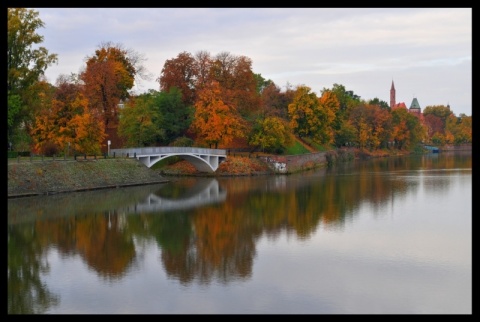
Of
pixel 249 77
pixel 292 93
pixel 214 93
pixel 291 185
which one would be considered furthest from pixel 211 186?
pixel 292 93

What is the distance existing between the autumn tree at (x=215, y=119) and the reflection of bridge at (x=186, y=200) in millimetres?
12524

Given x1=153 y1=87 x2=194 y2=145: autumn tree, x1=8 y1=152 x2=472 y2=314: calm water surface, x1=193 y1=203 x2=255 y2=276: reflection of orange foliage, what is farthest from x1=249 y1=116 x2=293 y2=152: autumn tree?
x1=193 y1=203 x2=255 y2=276: reflection of orange foliage

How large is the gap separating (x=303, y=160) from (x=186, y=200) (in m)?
31.1

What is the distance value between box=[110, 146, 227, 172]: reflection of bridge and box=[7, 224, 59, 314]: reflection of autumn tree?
22.9 m

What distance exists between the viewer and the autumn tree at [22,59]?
3994 cm

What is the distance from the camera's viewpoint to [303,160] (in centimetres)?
6950

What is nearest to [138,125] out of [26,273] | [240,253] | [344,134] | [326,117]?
[326,117]

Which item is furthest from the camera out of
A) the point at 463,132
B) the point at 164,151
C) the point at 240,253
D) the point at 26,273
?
the point at 463,132

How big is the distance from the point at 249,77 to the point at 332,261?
158ft

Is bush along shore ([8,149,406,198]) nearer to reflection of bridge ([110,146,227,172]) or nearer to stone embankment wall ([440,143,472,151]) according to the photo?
reflection of bridge ([110,146,227,172])

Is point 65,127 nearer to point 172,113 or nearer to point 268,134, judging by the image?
point 172,113

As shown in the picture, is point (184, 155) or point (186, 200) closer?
point (186, 200)

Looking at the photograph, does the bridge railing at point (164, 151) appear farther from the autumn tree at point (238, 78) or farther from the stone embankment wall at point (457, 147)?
the stone embankment wall at point (457, 147)

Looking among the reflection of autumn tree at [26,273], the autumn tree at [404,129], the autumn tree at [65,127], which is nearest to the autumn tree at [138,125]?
the autumn tree at [65,127]
